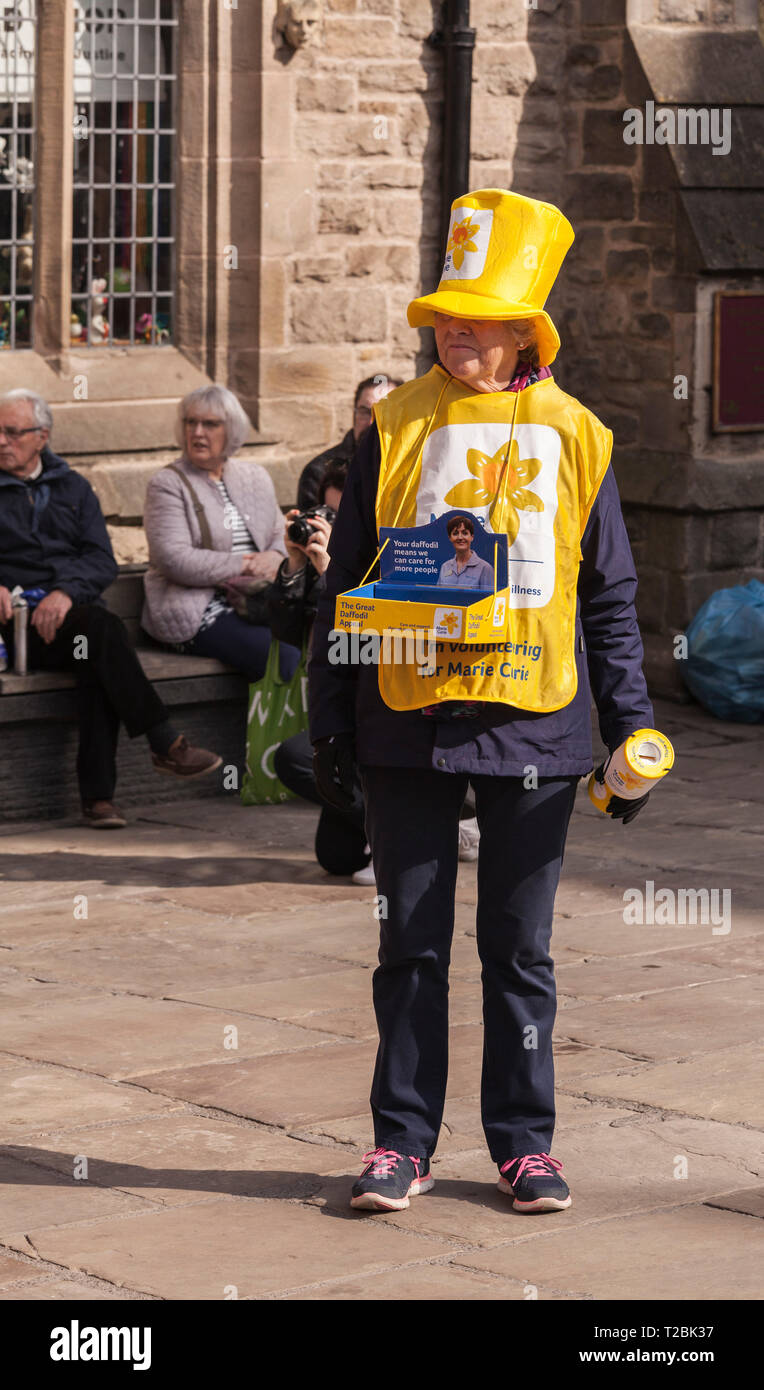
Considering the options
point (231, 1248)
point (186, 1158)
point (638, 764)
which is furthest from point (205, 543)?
point (231, 1248)

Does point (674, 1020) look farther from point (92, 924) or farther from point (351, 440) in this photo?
point (351, 440)

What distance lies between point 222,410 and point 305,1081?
14.7ft

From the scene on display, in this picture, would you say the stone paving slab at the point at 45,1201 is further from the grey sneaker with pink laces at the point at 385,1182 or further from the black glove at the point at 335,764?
the black glove at the point at 335,764

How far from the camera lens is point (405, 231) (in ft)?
37.5

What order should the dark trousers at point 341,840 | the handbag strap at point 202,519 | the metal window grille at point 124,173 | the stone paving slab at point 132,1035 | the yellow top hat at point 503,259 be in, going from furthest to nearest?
the metal window grille at point 124,173
the handbag strap at point 202,519
the dark trousers at point 341,840
the stone paving slab at point 132,1035
the yellow top hat at point 503,259

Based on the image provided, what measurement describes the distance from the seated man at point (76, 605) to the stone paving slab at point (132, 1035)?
259 cm

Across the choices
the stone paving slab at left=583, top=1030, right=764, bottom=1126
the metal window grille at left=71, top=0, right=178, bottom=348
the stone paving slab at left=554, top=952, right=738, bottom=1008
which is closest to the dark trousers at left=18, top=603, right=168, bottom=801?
the metal window grille at left=71, top=0, right=178, bottom=348

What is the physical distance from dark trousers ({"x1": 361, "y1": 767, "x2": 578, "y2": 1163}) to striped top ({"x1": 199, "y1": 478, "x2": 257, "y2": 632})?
494 centimetres

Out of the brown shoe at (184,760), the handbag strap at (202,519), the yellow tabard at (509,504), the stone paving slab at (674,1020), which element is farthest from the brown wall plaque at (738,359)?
the yellow tabard at (509,504)

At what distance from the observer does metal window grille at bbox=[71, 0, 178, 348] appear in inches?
418

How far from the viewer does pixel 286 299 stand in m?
11.1

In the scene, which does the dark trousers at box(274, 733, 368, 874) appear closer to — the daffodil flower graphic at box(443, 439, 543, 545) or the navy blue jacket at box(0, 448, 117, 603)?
the navy blue jacket at box(0, 448, 117, 603)

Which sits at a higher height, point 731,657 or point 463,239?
point 463,239

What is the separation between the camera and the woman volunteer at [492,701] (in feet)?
14.4
